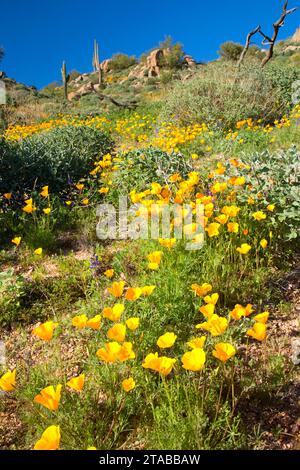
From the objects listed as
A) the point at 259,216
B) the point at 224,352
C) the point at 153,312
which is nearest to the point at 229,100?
the point at 259,216

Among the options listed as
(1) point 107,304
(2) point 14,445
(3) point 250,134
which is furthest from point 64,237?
(3) point 250,134

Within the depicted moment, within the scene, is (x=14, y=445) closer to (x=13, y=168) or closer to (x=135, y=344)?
(x=135, y=344)

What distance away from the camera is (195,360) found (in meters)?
1.48

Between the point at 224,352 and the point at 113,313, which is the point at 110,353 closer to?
the point at 113,313

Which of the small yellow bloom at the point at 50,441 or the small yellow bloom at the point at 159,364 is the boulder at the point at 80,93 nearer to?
Answer: the small yellow bloom at the point at 159,364

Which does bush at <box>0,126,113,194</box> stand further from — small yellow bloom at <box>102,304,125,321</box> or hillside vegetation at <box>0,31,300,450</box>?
small yellow bloom at <box>102,304,125,321</box>

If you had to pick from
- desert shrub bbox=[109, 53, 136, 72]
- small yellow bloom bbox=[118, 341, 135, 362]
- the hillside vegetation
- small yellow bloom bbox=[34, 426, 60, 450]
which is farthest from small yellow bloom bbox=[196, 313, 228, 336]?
desert shrub bbox=[109, 53, 136, 72]

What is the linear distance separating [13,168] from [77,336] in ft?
11.5

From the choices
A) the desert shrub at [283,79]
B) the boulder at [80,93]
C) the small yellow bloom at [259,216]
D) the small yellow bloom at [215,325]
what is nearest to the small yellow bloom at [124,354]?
the small yellow bloom at [215,325]

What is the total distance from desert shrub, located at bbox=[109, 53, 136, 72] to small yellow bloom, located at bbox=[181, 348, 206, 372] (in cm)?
5204

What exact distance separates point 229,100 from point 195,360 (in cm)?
934

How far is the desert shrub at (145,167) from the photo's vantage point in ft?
16.0

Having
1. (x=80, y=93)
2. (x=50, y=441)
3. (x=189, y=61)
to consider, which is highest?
(x=189, y=61)

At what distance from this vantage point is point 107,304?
9.03 feet
